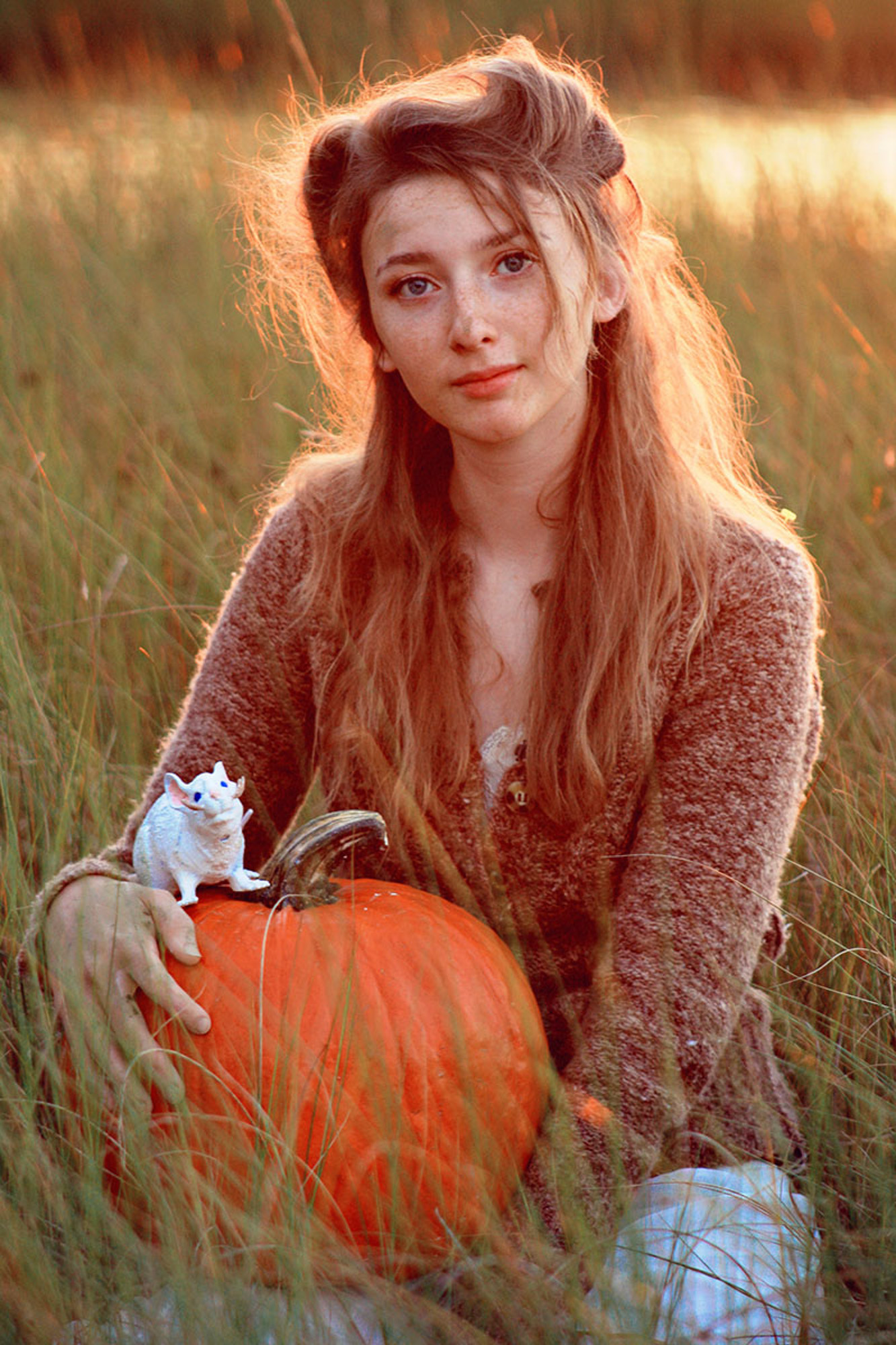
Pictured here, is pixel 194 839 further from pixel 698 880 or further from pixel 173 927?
pixel 698 880

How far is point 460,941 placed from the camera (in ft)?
5.17

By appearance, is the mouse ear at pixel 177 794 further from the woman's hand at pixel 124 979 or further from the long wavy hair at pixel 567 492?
the long wavy hair at pixel 567 492

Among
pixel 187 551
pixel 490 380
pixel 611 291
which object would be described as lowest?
pixel 187 551

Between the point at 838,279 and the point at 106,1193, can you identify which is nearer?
the point at 106,1193

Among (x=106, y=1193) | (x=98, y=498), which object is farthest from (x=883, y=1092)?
(x=98, y=498)

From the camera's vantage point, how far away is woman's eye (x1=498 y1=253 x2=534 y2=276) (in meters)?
1.66

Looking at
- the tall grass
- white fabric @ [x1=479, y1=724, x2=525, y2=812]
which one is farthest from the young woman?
the tall grass

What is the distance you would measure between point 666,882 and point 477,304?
2.49ft

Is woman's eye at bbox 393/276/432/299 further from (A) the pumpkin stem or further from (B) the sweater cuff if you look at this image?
(B) the sweater cuff

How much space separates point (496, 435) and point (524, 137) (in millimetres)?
374

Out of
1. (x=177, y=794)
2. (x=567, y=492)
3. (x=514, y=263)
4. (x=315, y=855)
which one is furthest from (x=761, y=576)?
(x=177, y=794)

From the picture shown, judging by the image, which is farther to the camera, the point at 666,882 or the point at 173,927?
the point at 666,882

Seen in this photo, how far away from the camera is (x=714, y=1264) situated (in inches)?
56.2

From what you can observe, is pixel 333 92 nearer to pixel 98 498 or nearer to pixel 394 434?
pixel 98 498
